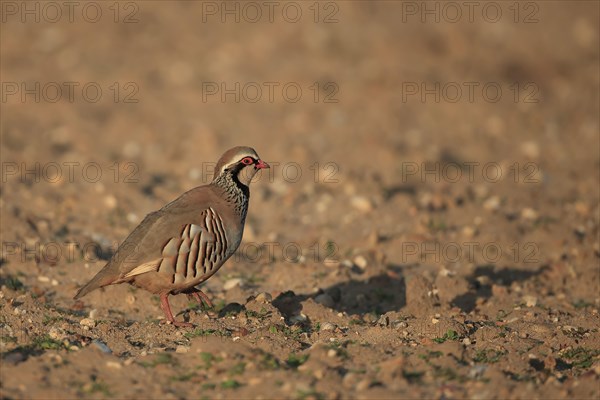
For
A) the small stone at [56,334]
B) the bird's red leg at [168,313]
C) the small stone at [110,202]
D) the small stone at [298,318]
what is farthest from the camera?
the small stone at [110,202]

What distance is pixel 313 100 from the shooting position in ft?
45.9

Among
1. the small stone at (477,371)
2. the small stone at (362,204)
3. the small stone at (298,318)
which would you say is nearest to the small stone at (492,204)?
the small stone at (362,204)

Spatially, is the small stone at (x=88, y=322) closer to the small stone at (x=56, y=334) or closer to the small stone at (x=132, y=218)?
the small stone at (x=56, y=334)

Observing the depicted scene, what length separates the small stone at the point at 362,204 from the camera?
34.3 feet

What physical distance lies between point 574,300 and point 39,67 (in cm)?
980

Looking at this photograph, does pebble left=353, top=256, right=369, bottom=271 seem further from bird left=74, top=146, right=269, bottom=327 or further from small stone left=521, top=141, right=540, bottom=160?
small stone left=521, top=141, right=540, bottom=160

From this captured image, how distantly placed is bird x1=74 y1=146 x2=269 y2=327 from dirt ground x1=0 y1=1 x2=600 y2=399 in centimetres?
34

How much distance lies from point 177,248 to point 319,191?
4.66 m

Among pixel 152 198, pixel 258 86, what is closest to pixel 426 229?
pixel 152 198

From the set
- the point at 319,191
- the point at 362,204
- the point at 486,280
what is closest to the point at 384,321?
the point at 486,280

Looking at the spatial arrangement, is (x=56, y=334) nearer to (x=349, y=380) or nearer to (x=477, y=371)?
(x=349, y=380)

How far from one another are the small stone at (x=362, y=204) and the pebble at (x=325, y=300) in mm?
2594

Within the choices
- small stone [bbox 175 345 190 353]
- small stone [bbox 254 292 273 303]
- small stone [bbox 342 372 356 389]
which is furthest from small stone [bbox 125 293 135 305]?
small stone [bbox 342 372 356 389]

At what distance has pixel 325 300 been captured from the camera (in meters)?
7.95
